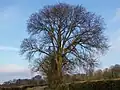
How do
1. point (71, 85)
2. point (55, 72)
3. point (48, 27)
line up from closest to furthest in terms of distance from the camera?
point (71, 85)
point (55, 72)
point (48, 27)

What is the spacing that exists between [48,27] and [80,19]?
502 cm

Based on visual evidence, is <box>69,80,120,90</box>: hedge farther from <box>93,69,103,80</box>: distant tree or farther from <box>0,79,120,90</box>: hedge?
<box>93,69,103,80</box>: distant tree

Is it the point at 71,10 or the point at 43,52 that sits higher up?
the point at 71,10

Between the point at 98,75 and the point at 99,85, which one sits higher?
the point at 98,75

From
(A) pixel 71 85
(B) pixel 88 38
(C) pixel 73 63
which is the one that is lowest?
(A) pixel 71 85

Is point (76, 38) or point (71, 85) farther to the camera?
point (76, 38)

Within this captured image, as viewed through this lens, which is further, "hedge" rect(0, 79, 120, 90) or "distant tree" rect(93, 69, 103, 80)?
"distant tree" rect(93, 69, 103, 80)

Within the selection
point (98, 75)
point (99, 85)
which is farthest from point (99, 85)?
point (98, 75)

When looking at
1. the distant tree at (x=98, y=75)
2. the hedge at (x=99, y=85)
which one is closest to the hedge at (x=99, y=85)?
the hedge at (x=99, y=85)

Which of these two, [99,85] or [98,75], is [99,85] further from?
[98,75]

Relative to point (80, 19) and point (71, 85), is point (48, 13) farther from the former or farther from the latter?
point (71, 85)

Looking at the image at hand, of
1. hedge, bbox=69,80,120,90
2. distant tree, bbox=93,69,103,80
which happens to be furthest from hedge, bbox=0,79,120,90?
distant tree, bbox=93,69,103,80

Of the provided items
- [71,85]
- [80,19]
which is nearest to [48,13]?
[80,19]

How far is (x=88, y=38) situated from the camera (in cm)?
4756
